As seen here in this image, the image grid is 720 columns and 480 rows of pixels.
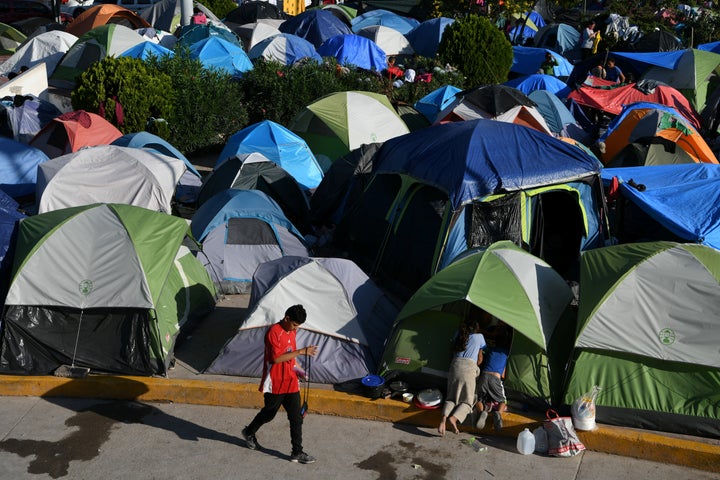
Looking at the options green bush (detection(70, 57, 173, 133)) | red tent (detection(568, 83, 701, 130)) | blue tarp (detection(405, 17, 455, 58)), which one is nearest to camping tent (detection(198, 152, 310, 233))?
green bush (detection(70, 57, 173, 133))

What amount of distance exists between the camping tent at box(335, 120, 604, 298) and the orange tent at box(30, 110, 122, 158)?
18.3ft

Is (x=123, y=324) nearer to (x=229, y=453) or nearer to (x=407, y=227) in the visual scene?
(x=229, y=453)

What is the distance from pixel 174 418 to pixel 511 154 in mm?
5134

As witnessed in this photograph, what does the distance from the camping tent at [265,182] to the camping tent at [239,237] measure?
1.39 m

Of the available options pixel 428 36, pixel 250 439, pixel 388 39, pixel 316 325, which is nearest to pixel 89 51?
pixel 388 39

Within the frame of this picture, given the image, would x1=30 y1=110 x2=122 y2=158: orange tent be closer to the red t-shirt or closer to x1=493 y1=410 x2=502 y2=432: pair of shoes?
the red t-shirt

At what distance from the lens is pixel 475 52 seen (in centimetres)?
2336

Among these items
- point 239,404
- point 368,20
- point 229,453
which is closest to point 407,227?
point 239,404

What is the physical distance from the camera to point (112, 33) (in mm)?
21703

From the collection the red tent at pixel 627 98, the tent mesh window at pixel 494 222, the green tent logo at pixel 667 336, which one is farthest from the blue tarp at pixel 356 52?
the green tent logo at pixel 667 336

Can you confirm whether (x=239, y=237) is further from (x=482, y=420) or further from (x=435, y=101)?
(x=435, y=101)

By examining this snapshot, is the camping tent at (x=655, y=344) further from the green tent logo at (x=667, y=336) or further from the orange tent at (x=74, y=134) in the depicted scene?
the orange tent at (x=74, y=134)

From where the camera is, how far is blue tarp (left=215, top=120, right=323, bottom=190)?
14.8 metres

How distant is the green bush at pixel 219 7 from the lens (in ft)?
110
